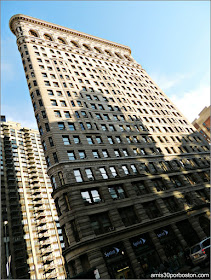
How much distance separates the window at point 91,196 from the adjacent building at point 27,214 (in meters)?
48.7

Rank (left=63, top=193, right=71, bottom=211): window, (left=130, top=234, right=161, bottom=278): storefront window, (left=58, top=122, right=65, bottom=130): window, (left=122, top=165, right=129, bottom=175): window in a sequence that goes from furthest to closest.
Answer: (left=58, top=122, right=65, bottom=130): window → (left=122, top=165, right=129, bottom=175): window → (left=63, top=193, right=71, bottom=211): window → (left=130, top=234, right=161, bottom=278): storefront window

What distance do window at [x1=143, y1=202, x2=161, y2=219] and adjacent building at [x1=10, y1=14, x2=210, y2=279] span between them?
17 centimetres

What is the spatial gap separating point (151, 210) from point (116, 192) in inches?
250

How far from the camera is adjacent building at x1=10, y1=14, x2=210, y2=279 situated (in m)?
25.0

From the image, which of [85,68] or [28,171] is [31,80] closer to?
[85,68]

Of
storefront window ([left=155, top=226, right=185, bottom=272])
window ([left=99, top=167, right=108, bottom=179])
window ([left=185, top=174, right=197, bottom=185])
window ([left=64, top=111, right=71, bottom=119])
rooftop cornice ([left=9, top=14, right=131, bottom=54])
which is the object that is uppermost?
rooftop cornice ([left=9, top=14, right=131, bottom=54])

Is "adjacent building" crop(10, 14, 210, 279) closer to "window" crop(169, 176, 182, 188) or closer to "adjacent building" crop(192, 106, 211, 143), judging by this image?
"window" crop(169, 176, 182, 188)

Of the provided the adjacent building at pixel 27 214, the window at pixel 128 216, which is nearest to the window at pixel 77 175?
the window at pixel 128 216

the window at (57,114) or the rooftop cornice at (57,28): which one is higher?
the rooftop cornice at (57,28)

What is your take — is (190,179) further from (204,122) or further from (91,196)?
(204,122)

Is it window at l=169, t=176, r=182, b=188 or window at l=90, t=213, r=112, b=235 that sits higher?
window at l=169, t=176, r=182, b=188

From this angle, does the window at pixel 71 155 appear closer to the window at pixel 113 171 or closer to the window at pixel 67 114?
the window at pixel 113 171

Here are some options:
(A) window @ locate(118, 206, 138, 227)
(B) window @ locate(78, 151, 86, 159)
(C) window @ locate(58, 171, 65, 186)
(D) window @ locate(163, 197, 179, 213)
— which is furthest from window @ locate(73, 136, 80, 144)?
(D) window @ locate(163, 197, 179, 213)

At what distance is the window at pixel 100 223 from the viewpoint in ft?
83.6
